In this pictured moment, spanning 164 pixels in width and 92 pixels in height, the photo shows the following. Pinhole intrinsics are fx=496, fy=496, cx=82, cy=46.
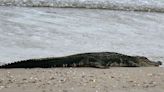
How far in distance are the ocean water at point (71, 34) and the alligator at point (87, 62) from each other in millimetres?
809

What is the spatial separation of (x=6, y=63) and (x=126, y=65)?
6.11 ft

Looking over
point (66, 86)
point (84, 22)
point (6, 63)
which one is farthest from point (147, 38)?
point (66, 86)

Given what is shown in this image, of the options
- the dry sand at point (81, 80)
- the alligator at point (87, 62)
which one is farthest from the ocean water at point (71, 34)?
the dry sand at point (81, 80)

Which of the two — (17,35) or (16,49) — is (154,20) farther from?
(16,49)

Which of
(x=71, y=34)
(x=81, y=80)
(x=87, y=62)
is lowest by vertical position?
(x=71, y=34)

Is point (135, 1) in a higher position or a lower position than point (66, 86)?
lower

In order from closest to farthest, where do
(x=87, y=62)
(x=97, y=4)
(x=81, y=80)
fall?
(x=81, y=80) < (x=87, y=62) < (x=97, y=4)

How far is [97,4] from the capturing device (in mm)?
18875

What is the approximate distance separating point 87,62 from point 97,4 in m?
11.6

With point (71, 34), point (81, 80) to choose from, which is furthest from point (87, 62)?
point (71, 34)

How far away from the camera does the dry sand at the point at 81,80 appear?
5750 millimetres

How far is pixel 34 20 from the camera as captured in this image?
12320 millimetres

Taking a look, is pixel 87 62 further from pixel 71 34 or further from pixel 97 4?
pixel 97 4

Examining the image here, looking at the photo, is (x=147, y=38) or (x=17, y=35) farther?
(x=147, y=38)
